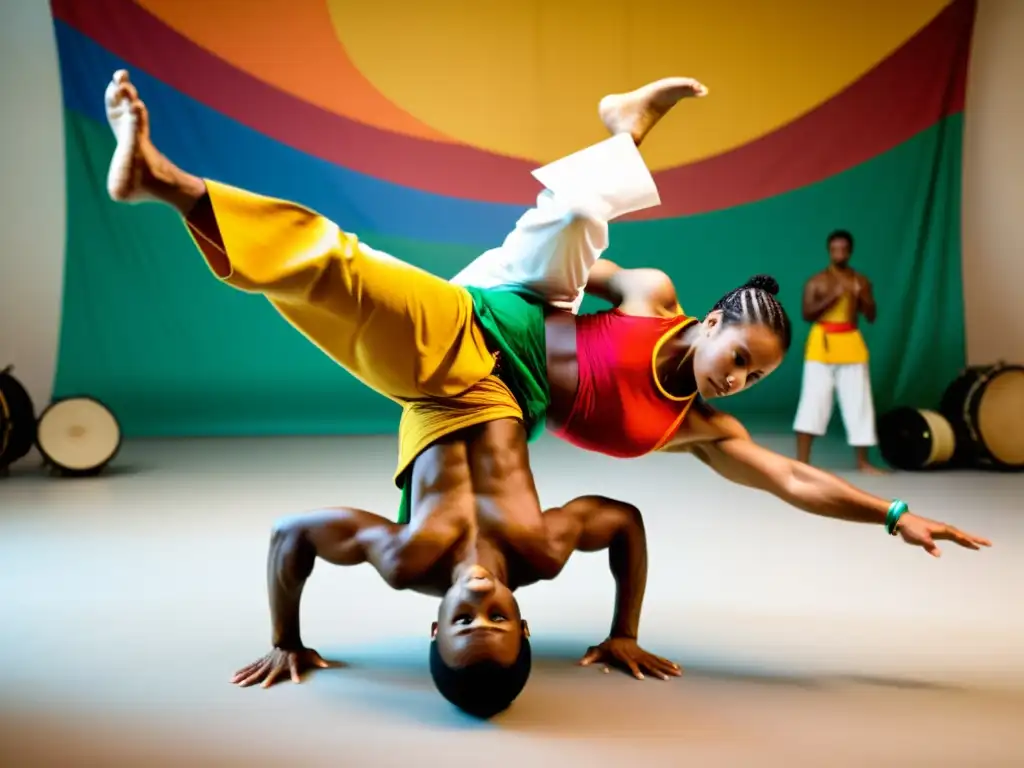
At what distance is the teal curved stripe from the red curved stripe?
0.37 feet

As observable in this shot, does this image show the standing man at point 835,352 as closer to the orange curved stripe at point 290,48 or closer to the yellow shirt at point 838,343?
the yellow shirt at point 838,343

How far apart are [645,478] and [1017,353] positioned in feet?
9.81

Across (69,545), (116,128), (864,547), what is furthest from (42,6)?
(864,547)

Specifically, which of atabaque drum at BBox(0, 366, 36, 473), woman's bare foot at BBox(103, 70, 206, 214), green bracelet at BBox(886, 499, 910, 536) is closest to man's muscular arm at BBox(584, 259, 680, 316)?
green bracelet at BBox(886, 499, 910, 536)

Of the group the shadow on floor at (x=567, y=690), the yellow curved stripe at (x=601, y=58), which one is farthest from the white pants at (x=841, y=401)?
the shadow on floor at (x=567, y=690)

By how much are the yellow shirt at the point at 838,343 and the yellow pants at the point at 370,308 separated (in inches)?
134

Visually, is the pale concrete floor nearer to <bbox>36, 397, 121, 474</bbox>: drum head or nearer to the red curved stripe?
<bbox>36, 397, 121, 474</bbox>: drum head

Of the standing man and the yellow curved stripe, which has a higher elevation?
the yellow curved stripe

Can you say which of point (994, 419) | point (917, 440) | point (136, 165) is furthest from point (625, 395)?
point (994, 419)

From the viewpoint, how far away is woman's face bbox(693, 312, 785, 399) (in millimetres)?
2115

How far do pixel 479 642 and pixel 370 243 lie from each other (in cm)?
471

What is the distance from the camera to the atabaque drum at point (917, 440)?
5.12m

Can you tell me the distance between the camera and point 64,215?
6188mm

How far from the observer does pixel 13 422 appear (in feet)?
15.5
